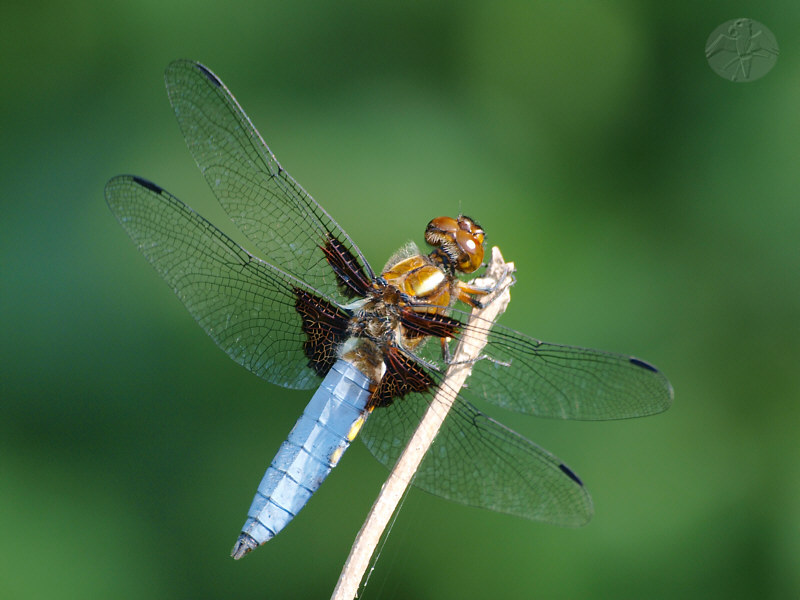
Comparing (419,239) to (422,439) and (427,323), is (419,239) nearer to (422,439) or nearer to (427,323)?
(427,323)

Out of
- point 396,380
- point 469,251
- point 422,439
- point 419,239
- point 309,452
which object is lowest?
point 309,452

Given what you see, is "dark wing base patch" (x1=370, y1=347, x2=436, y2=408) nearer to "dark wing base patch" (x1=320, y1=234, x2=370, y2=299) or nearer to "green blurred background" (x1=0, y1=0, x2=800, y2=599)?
"dark wing base patch" (x1=320, y1=234, x2=370, y2=299)

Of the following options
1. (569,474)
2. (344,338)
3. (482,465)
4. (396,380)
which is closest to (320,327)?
(344,338)

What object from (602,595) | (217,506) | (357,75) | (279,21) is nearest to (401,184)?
(357,75)

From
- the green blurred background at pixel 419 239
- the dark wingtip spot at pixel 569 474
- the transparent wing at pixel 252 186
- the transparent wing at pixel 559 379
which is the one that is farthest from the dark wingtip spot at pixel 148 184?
the dark wingtip spot at pixel 569 474

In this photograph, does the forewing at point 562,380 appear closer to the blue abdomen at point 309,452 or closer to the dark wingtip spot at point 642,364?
the dark wingtip spot at point 642,364

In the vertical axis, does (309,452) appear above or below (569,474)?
below

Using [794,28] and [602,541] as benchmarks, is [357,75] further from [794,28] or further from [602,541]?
[602,541]

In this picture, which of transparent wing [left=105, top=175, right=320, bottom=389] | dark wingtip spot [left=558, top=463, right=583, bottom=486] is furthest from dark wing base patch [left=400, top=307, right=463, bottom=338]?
dark wingtip spot [left=558, top=463, right=583, bottom=486]
